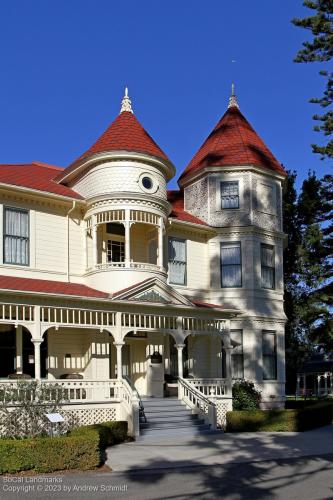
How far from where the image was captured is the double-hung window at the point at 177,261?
26812 mm

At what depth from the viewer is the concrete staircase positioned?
19.8 meters

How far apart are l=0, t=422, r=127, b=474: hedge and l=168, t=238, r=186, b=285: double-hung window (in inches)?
515

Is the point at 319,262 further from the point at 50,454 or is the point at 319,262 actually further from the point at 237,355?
the point at 50,454

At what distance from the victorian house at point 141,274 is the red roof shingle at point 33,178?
0.11 meters

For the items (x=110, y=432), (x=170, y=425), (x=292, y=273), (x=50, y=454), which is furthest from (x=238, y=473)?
(x=292, y=273)

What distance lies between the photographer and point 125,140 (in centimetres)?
2434

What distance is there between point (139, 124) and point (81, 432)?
47.1 feet

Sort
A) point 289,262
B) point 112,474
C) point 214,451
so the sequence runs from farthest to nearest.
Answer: point 289,262 → point 214,451 → point 112,474

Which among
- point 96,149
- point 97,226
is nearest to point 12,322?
point 97,226

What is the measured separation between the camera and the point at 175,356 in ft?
85.3

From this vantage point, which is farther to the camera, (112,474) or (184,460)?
(184,460)

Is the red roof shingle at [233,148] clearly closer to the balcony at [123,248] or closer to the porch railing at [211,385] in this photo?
the balcony at [123,248]

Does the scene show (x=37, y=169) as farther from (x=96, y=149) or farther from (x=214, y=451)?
(x=214, y=451)

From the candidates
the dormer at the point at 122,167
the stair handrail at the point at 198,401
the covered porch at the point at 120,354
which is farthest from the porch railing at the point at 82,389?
the dormer at the point at 122,167
